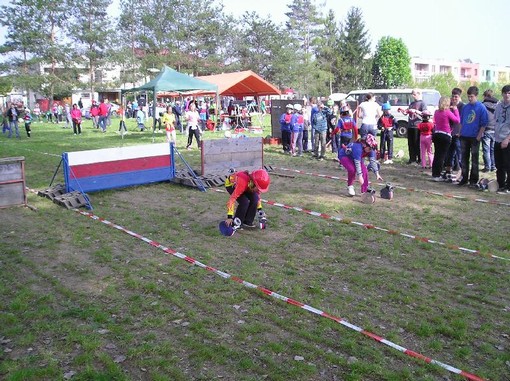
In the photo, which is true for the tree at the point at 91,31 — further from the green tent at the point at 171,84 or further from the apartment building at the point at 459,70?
the apartment building at the point at 459,70

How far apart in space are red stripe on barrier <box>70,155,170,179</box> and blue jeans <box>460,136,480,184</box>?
659cm

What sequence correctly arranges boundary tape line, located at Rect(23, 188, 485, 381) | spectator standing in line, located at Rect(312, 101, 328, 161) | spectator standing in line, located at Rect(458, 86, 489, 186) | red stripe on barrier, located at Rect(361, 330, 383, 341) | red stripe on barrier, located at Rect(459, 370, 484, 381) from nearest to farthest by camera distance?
red stripe on barrier, located at Rect(459, 370, 484, 381)
boundary tape line, located at Rect(23, 188, 485, 381)
red stripe on barrier, located at Rect(361, 330, 383, 341)
spectator standing in line, located at Rect(458, 86, 489, 186)
spectator standing in line, located at Rect(312, 101, 328, 161)

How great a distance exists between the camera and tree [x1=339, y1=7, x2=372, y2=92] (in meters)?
80.0

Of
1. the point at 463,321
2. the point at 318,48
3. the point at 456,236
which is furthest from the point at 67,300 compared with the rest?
the point at 318,48

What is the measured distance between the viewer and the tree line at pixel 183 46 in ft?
172

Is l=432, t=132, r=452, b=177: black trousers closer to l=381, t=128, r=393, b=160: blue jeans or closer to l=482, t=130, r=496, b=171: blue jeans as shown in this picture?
l=482, t=130, r=496, b=171: blue jeans

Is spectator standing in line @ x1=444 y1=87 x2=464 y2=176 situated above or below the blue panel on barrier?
above

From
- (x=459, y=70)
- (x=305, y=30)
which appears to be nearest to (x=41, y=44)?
(x=305, y=30)

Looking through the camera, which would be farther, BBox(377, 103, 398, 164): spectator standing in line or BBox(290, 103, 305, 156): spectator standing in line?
BBox(290, 103, 305, 156): spectator standing in line

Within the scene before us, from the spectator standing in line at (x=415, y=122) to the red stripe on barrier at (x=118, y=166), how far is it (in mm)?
6598

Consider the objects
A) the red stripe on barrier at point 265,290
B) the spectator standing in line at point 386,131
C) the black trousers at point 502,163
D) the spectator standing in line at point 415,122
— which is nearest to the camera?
the red stripe on barrier at point 265,290

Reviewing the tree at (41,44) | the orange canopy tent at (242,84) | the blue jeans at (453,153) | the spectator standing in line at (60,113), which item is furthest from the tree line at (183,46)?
the blue jeans at (453,153)

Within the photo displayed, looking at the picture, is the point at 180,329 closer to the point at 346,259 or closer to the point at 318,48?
the point at 346,259

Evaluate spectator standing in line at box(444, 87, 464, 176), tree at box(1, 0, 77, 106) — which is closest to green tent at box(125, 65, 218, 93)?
spectator standing in line at box(444, 87, 464, 176)
